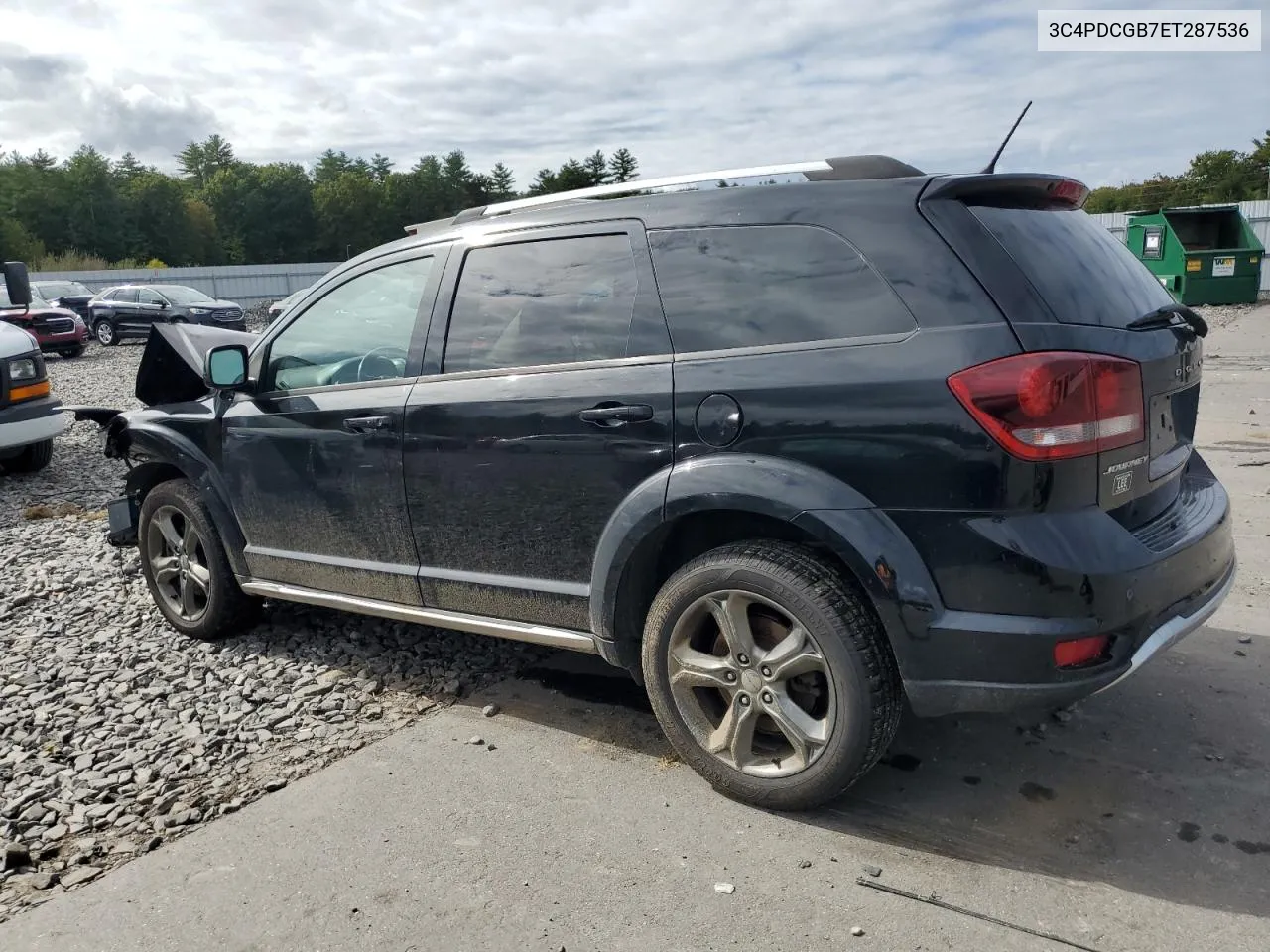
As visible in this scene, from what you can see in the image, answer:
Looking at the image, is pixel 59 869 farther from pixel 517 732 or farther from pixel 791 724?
pixel 791 724

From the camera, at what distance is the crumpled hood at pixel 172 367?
16.7ft

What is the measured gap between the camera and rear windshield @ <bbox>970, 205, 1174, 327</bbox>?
9.51 ft

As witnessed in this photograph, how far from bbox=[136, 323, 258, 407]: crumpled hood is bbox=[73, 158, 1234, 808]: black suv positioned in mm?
1236

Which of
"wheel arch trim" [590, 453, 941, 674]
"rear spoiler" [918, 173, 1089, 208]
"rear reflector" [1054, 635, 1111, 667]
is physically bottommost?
"rear reflector" [1054, 635, 1111, 667]

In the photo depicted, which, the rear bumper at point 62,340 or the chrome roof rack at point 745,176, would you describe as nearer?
the chrome roof rack at point 745,176

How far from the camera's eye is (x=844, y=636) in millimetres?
2918

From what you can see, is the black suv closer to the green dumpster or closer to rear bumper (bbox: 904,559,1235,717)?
rear bumper (bbox: 904,559,1235,717)

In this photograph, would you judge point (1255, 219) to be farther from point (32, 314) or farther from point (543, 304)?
point (543, 304)

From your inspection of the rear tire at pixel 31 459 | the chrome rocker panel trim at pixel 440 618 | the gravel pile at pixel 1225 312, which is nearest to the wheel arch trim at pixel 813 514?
the chrome rocker panel trim at pixel 440 618

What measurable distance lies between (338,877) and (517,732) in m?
1.01

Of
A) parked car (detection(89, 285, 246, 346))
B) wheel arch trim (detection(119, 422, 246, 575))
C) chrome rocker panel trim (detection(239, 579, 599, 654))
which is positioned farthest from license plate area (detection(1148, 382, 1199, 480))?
parked car (detection(89, 285, 246, 346))

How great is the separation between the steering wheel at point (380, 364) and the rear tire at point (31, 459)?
6.76 metres

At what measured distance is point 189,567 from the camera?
4965 mm

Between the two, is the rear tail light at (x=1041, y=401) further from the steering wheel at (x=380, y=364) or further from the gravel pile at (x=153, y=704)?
the gravel pile at (x=153, y=704)
